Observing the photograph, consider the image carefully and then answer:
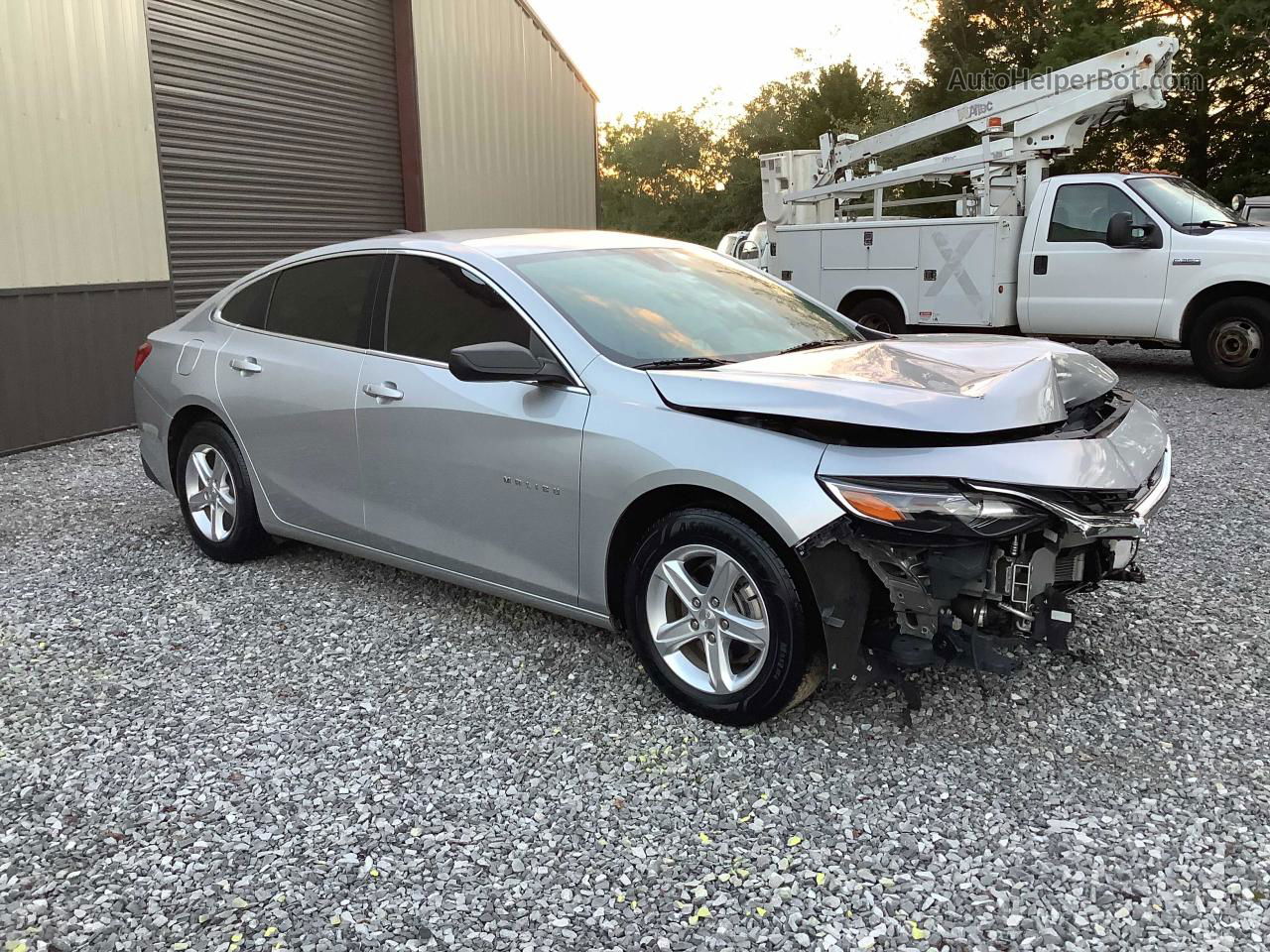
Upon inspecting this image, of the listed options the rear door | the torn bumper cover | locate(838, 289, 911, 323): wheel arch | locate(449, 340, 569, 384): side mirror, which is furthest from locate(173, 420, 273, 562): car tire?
locate(838, 289, 911, 323): wheel arch

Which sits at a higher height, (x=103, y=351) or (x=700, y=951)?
(x=103, y=351)

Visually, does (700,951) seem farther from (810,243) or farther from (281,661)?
(810,243)

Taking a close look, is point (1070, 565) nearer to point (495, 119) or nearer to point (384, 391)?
point (384, 391)

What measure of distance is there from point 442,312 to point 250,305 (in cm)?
146

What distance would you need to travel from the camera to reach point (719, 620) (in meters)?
3.34

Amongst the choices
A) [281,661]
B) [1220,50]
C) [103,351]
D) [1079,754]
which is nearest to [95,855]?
[281,661]

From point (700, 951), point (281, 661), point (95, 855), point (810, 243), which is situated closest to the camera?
point (700, 951)

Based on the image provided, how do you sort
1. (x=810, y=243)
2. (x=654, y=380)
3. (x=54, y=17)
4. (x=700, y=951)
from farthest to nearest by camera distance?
1. (x=810, y=243)
2. (x=54, y=17)
3. (x=654, y=380)
4. (x=700, y=951)

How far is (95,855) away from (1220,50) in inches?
1072

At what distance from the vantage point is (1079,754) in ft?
10.6

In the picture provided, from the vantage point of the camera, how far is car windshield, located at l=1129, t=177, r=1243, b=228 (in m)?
10.1

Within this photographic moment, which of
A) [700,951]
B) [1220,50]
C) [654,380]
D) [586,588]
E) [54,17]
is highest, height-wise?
[1220,50]

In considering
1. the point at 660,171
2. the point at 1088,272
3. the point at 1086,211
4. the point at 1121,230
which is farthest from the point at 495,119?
the point at 660,171

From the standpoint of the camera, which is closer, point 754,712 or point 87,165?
point 754,712
